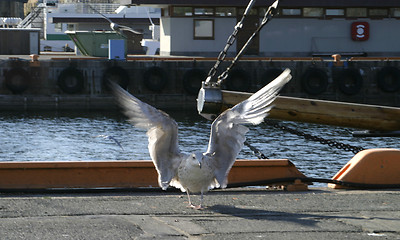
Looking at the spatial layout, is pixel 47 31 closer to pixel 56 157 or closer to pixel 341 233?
pixel 56 157

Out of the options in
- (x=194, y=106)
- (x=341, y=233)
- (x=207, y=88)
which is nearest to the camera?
(x=341, y=233)

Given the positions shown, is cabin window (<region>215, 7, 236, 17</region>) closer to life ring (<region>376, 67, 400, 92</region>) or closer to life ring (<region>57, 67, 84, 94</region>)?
life ring (<region>376, 67, 400, 92</region>)

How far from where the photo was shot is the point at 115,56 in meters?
39.7

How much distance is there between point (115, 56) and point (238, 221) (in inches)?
1261

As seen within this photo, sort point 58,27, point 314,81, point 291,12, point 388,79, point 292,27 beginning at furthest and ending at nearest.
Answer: point 58,27 → point 291,12 → point 292,27 → point 388,79 → point 314,81

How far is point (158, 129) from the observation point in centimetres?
880

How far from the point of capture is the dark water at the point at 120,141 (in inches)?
904

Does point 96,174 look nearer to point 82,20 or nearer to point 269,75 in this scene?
point 269,75

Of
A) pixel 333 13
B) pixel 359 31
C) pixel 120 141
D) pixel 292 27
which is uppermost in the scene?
pixel 333 13

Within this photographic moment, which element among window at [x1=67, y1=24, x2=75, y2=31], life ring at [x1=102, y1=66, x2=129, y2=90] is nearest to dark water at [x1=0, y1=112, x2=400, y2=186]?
life ring at [x1=102, y1=66, x2=129, y2=90]

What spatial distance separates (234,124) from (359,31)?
1528 inches

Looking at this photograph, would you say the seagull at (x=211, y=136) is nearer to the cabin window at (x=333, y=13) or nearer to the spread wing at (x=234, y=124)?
the spread wing at (x=234, y=124)

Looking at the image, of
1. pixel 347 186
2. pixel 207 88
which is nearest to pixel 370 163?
pixel 347 186

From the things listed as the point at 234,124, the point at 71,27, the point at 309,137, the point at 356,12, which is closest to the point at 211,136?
the point at 234,124
